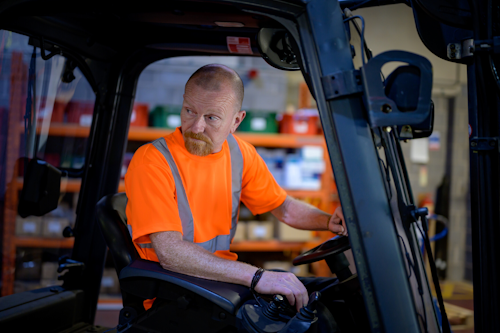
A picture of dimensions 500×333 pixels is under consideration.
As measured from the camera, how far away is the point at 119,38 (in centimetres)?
216

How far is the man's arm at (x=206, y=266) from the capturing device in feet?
5.09

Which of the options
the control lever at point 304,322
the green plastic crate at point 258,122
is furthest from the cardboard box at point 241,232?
the control lever at point 304,322

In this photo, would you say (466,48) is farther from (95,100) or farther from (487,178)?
(95,100)

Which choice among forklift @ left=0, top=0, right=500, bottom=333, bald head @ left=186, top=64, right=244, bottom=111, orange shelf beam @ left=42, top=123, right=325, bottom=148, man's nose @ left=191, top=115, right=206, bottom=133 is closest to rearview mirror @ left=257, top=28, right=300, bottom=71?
forklift @ left=0, top=0, right=500, bottom=333

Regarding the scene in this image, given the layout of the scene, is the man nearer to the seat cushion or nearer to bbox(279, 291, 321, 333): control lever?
the seat cushion

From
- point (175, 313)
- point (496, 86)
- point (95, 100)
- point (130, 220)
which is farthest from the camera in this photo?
point (95, 100)

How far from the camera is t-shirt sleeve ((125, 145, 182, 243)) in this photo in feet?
5.49

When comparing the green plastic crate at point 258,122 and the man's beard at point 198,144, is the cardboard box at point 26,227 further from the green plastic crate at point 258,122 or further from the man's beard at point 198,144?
the green plastic crate at point 258,122

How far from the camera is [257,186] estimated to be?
7.61ft

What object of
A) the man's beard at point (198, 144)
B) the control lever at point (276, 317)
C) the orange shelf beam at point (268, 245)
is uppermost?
the man's beard at point (198, 144)

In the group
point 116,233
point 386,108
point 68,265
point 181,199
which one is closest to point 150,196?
point 181,199

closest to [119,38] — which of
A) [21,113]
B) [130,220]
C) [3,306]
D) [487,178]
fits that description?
[21,113]

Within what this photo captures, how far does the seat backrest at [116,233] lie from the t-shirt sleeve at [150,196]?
104 millimetres

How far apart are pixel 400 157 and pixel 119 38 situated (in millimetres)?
1511
